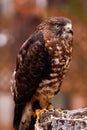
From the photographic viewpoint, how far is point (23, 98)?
9.64 metres

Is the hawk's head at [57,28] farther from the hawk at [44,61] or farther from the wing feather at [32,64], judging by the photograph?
the wing feather at [32,64]

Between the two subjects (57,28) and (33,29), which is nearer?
(57,28)

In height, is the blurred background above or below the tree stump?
above

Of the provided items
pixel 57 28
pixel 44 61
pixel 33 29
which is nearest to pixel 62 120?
pixel 44 61

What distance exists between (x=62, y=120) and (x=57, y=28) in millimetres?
1754

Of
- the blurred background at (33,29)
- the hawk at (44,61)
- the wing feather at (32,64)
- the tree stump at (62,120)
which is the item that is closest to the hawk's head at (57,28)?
the hawk at (44,61)

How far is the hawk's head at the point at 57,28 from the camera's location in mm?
9414

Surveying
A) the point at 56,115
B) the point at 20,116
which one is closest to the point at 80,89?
the point at 20,116

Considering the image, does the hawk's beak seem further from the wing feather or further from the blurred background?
the blurred background

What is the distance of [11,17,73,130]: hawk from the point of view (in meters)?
9.40

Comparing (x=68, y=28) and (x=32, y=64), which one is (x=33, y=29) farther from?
(x=68, y=28)

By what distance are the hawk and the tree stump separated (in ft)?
0.97

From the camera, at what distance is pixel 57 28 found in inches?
375

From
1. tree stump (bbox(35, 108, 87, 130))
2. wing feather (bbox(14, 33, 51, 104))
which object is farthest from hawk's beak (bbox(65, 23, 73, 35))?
tree stump (bbox(35, 108, 87, 130))
